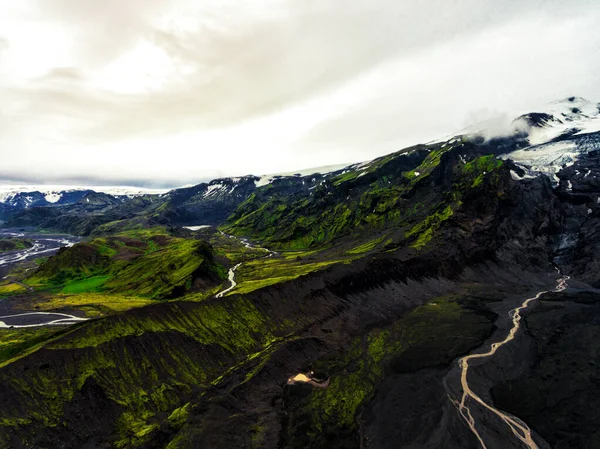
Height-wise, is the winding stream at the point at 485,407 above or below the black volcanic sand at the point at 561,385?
above

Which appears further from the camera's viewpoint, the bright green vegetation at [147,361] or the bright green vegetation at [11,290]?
the bright green vegetation at [11,290]

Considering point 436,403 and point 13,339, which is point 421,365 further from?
point 13,339

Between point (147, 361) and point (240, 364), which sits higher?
point (147, 361)

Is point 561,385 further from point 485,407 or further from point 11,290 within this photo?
point 11,290

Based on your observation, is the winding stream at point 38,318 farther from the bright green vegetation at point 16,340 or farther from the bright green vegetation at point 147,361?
the bright green vegetation at point 147,361

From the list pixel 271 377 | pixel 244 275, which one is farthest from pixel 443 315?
pixel 244 275

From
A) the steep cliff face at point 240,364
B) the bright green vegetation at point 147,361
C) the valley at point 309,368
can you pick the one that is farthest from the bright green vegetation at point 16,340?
the steep cliff face at point 240,364

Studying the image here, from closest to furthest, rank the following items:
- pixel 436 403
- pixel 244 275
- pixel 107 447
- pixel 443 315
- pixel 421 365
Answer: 1. pixel 107 447
2. pixel 436 403
3. pixel 421 365
4. pixel 443 315
5. pixel 244 275

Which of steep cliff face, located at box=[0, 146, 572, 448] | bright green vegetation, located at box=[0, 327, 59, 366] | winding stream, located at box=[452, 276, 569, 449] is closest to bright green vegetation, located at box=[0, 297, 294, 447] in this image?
steep cliff face, located at box=[0, 146, 572, 448]

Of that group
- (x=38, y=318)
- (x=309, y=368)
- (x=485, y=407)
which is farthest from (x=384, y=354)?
(x=38, y=318)
